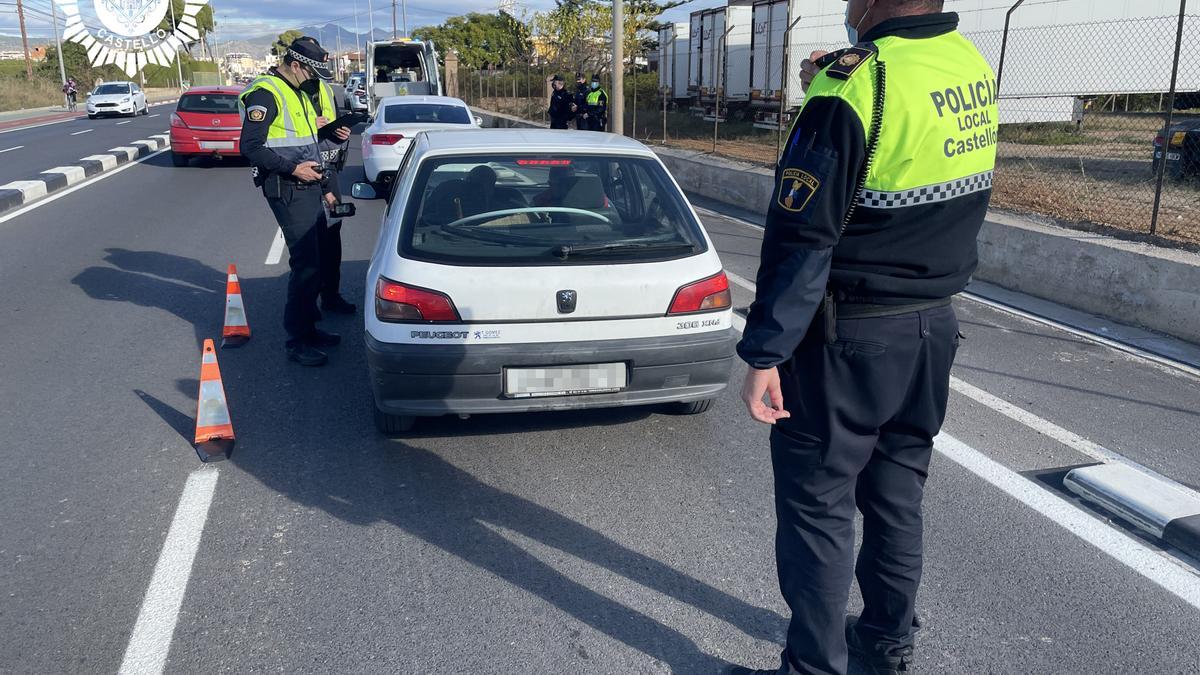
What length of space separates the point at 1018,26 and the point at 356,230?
44.7 ft

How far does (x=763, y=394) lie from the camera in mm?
2311

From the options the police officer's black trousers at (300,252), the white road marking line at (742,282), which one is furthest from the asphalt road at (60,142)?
the white road marking line at (742,282)

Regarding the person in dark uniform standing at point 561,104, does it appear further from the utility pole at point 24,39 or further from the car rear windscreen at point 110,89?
the utility pole at point 24,39

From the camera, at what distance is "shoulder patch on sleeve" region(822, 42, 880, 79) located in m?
2.09

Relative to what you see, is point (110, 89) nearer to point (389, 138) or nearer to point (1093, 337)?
point (389, 138)

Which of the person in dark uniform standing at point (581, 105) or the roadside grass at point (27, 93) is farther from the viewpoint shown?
the roadside grass at point (27, 93)

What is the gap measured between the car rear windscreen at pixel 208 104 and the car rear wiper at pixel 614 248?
16.3m

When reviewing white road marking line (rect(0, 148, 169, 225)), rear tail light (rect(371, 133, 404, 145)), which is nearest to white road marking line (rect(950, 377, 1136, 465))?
rear tail light (rect(371, 133, 404, 145))

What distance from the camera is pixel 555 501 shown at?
12.8ft

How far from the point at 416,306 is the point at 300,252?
2.12 metres

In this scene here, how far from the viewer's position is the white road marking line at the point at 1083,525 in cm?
322

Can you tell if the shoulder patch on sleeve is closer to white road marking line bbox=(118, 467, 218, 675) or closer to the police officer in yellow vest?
the police officer in yellow vest

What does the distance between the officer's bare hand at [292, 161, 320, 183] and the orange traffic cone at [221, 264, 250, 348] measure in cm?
105

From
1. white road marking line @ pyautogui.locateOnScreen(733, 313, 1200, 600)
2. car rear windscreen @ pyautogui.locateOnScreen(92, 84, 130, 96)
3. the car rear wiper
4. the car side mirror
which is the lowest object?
white road marking line @ pyautogui.locateOnScreen(733, 313, 1200, 600)
